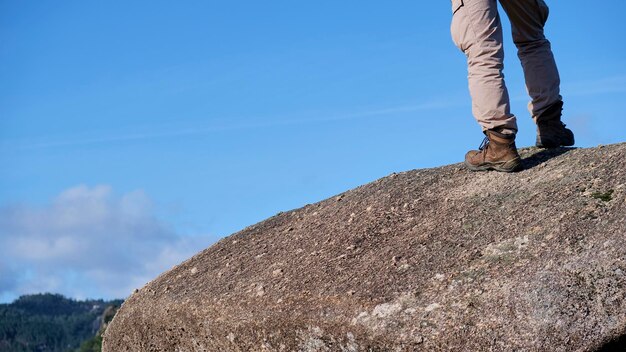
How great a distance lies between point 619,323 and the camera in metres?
5.58

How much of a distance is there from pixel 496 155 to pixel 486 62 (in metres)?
0.96

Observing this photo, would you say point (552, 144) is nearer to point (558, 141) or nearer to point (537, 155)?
point (558, 141)

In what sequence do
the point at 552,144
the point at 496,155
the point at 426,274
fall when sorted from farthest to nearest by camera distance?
the point at 552,144 < the point at 496,155 < the point at 426,274

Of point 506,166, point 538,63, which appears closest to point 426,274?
point 506,166

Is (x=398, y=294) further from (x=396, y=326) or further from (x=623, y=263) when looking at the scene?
(x=623, y=263)

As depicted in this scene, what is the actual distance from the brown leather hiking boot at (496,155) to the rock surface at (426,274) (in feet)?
0.32

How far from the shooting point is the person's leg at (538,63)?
862 cm

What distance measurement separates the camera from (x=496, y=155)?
26.7 ft

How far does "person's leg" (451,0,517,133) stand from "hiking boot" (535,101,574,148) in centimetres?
114

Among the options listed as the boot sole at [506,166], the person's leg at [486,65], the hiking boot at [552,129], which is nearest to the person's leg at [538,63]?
the hiking boot at [552,129]

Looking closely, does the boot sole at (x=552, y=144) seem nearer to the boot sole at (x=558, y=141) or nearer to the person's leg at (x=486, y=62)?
the boot sole at (x=558, y=141)

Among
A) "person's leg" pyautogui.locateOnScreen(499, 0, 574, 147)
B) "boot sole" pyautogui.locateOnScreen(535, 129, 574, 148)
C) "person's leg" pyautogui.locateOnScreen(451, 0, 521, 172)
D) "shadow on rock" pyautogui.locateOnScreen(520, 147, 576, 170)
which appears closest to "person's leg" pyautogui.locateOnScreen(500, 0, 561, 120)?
"person's leg" pyautogui.locateOnScreen(499, 0, 574, 147)

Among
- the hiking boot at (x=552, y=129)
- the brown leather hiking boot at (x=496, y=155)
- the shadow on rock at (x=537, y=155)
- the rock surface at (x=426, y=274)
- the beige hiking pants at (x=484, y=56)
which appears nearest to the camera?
the rock surface at (x=426, y=274)

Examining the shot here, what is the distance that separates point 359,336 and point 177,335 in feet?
8.34
